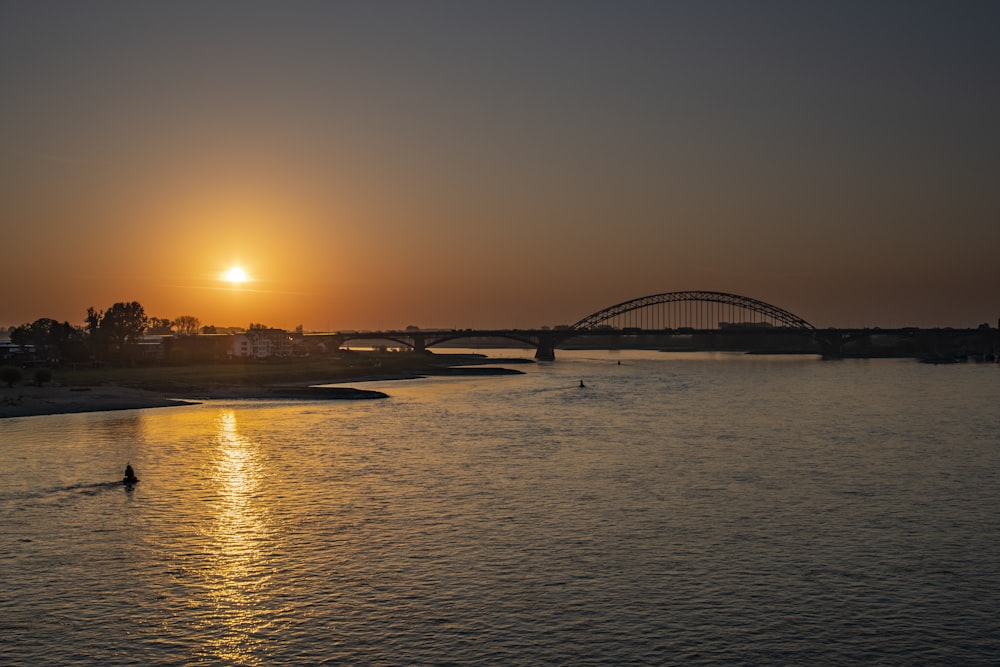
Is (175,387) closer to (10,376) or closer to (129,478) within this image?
(10,376)

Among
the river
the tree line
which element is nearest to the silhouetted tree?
the tree line

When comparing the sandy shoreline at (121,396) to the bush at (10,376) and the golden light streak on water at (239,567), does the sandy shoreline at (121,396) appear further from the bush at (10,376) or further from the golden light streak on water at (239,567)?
the golden light streak on water at (239,567)

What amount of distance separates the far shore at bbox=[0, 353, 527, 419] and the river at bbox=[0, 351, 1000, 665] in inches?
846

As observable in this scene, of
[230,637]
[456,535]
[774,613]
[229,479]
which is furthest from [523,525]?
[229,479]

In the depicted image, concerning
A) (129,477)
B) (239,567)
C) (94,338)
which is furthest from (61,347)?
(239,567)

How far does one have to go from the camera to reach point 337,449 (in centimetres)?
4844

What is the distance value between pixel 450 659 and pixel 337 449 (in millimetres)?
31887

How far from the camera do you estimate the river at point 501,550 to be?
18.6 meters

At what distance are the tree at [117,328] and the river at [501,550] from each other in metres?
104

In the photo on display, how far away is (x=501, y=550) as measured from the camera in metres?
25.6

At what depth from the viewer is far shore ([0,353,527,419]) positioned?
7394 centimetres

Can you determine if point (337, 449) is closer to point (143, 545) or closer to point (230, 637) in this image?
point (143, 545)

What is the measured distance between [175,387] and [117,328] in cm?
7265

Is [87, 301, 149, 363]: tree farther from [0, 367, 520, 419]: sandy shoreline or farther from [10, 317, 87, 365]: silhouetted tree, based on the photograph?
[0, 367, 520, 419]: sandy shoreline
